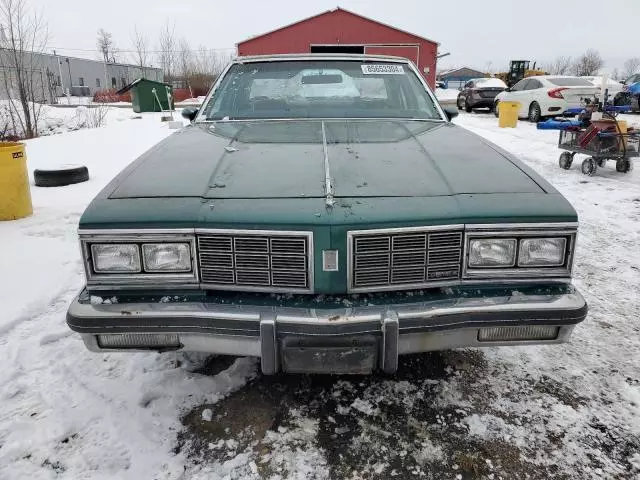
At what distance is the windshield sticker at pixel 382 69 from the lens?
361cm

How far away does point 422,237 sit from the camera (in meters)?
1.93

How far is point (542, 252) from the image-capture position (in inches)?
80.4

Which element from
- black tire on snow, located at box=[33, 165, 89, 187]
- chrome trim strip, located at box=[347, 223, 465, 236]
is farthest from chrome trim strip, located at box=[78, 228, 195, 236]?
black tire on snow, located at box=[33, 165, 89, 187]

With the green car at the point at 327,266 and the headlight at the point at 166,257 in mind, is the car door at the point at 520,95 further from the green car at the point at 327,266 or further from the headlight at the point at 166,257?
the headlight at the point at 166,257

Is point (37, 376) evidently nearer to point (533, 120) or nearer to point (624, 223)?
point (624, 223)

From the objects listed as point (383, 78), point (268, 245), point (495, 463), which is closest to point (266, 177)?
point (268, 245)

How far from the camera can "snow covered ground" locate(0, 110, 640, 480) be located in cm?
195

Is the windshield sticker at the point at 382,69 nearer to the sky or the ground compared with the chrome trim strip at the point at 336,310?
nearer to the sky

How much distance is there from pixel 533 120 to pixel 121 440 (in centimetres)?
1583

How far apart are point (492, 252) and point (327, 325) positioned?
781 mm

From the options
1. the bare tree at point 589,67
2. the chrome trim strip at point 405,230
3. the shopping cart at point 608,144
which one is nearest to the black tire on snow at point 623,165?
the shopping cart at point 608,144

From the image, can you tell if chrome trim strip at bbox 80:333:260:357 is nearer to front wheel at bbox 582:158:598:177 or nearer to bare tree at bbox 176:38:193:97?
front wheel at bbox 582:158:598:177

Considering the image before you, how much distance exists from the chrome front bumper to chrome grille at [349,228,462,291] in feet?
0.35

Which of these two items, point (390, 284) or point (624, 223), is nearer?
point (390, 284)
